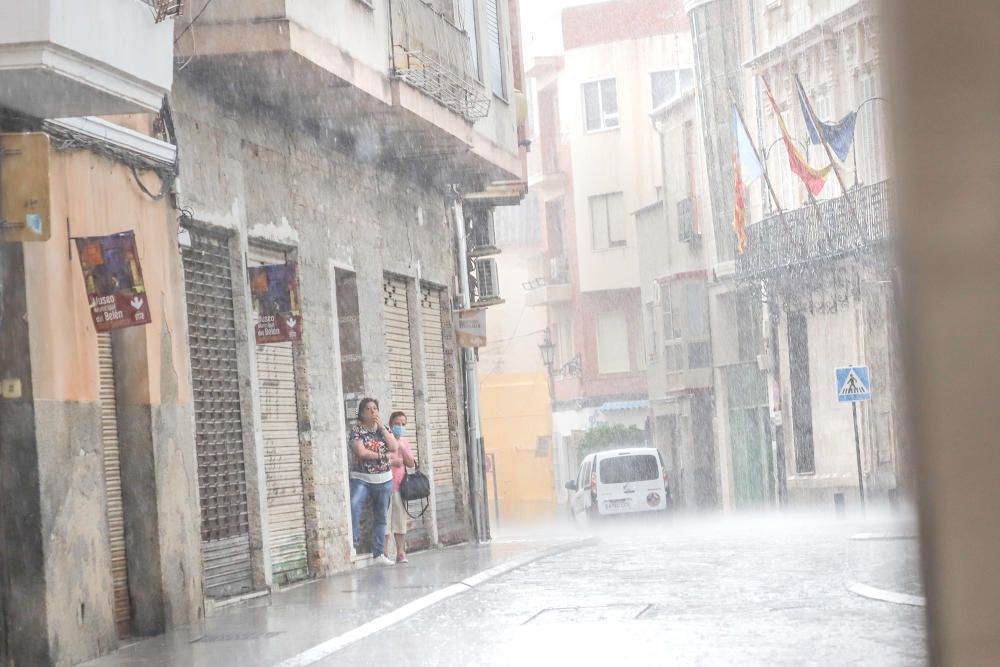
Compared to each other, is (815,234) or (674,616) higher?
(815,234)

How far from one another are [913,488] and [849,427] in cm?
3774

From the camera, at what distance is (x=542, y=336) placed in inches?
2680

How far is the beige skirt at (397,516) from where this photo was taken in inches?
752

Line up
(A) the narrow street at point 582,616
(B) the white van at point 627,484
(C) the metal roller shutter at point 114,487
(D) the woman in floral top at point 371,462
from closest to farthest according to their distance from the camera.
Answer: (A) the narrow street at point 582,616 → (C) the metal roller shutter at point 114,487 → (D) the woman in floral top at point 371,462 → (B) the white van at point 627,484

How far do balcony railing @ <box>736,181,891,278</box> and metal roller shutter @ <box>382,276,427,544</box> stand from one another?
14.2 metres

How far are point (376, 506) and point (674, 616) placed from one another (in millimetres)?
7917

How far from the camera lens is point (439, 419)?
24.1 m

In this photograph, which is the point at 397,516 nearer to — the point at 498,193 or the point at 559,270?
the point at 498,193

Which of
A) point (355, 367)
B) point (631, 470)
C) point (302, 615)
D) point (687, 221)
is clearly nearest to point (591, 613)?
point (302, 615)

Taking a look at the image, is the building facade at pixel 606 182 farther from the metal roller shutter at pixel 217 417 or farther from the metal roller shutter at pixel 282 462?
the metal roller shutter at pixel 217 417

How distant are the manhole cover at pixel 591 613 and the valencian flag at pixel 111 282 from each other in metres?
3.42

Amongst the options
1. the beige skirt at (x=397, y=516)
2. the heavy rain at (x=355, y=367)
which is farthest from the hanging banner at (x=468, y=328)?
the beige skirt at (x=397, y=516)

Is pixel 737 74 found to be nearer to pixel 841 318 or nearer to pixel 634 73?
pixel 841 318

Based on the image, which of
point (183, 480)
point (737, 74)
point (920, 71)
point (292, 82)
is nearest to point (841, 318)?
point (737, 74)
